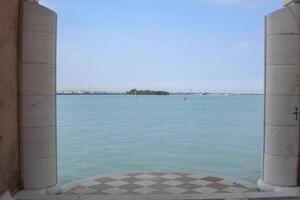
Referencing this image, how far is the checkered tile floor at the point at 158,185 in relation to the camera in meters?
9.47

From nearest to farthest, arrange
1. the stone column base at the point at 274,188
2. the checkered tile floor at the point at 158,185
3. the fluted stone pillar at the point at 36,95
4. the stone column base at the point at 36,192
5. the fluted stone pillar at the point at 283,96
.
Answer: the stone column base at the point at 36,192 < the fluted stone pillar at the point at 36,95 < the stone column base at the point at 274,188 < the fluted stone pillar at the point at 283,96 < the checkered tile floor at the point at 158,185

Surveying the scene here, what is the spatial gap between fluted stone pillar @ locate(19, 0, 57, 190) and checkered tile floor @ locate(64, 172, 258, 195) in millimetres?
1128

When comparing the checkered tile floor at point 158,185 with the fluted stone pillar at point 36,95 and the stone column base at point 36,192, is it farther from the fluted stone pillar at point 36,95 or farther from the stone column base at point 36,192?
the fluted stone pillar at point 36,95

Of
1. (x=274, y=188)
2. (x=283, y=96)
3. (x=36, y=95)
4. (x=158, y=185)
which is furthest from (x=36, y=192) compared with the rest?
(x=283, y=96)

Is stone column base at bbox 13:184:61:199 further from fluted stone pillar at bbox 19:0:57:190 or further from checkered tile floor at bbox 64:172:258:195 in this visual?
checkered tile floor at bbox 64:172:258:195

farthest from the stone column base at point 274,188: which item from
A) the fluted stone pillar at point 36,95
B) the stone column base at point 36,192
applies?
the fluted stone pillar at point 36,95

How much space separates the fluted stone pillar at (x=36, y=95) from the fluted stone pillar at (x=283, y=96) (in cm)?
450

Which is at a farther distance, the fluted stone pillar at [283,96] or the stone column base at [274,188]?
the fluted stone pillar at [283,96]

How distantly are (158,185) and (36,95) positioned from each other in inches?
141

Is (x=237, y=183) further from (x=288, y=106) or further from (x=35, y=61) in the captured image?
(x=35, y=61)

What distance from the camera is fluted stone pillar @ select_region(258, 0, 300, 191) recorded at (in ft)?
28.5

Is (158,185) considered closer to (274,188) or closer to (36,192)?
(274,188)

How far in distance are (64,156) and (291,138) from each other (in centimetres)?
1362

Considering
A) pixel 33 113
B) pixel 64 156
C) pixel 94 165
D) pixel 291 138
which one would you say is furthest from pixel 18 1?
pixel 64 156
